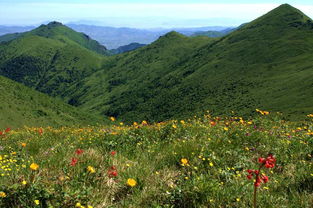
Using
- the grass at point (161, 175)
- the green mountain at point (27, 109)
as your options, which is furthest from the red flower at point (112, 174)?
the green mountain at point (27, 109)

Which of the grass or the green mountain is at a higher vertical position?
the grass

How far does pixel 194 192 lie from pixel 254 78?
158576 millimetres

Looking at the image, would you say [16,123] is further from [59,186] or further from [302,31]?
[302,31]

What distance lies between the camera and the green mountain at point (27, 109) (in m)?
90.6

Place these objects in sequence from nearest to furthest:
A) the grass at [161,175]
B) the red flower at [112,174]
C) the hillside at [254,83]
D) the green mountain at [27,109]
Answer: the grass at [161,175]
the red flower at [112,174]
the green mountain at [27,109]
the hillside at [254,83]

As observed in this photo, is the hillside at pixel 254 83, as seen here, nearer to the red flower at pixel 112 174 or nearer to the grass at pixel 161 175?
the grass at pixel 161 175

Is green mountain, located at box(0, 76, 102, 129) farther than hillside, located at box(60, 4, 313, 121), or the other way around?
hillside, located at box(60, 4, 313, 121)

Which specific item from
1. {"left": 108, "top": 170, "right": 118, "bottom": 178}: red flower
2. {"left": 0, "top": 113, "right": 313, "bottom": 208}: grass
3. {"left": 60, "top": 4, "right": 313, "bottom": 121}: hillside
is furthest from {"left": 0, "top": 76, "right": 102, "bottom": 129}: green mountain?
{"left": 108, "top": 170, "right": 118, "bottom": 178}: red flower

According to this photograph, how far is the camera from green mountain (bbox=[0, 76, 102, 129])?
90.6 metres

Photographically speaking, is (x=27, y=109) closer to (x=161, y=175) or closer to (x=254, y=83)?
(x=161, y=175)

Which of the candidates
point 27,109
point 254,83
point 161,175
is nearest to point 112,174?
point 161,175

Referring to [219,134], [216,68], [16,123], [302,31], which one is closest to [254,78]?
[216,68]

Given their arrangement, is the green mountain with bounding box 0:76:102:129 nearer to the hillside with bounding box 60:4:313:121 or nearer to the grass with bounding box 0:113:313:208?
the hillside with bounding box 60:4:313:121

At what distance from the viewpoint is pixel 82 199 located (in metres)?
3.72
